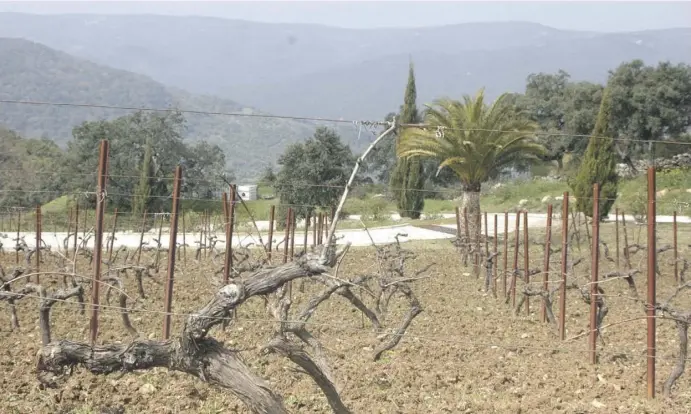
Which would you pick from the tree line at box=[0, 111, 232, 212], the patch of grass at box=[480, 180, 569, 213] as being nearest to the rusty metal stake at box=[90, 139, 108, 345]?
the tree line at box=[0, 111, 232, 212]

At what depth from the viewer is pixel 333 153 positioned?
31.4m

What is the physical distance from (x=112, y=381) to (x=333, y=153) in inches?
984

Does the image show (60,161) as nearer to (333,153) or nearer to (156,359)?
(333,153)

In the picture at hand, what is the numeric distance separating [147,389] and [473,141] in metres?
15.4

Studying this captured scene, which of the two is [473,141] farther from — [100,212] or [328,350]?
[100,212]

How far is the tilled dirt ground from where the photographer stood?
6.25 m

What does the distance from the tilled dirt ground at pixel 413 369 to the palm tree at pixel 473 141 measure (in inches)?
351

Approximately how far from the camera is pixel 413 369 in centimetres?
755

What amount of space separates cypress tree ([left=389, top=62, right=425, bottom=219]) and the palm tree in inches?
324

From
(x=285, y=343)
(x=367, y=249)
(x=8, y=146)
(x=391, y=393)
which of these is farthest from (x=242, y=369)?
(x=8, y=146)

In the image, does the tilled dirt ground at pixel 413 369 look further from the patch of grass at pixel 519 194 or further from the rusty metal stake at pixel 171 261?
the patch of grass at pixel 519 194

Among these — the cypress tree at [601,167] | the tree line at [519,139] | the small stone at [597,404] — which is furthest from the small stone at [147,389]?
the cypress tree at [601,167]

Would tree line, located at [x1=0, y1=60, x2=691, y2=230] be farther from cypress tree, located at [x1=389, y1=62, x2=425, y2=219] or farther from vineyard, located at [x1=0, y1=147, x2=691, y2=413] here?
vineyard, located at [x1=0, y1=147, x2=691, y2=413]

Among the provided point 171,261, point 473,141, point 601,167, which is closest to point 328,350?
point 171,261
